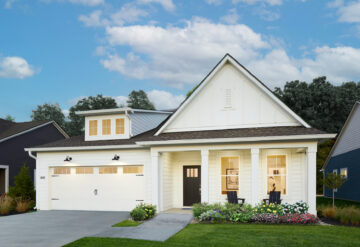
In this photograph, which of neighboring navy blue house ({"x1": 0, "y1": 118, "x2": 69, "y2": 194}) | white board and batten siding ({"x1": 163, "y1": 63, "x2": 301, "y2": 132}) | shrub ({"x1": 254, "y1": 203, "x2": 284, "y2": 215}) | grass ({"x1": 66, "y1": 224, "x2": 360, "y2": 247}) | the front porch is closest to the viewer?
grass ({"x1": 66, "y1": 224, "x2": 360, "y2": 247})

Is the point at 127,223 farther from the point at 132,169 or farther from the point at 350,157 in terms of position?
the point at 350,157

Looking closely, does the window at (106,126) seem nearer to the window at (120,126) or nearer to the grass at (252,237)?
the window at (120,126)

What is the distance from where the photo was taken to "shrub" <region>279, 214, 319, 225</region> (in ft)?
39.8

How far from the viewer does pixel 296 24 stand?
2167 cm

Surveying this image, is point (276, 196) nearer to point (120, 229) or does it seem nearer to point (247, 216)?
point (247, 216)

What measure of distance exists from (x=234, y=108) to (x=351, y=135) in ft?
39.8

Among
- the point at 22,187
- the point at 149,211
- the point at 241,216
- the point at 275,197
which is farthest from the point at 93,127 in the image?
the point at 275,197

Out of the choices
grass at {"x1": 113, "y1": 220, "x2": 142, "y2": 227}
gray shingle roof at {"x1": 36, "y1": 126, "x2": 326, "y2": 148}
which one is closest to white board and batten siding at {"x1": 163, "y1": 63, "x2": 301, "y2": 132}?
gray shingle roof at {"x1": 36, "y1": 126, "x2": 326, "y2": 148}

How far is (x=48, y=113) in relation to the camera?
179 feet

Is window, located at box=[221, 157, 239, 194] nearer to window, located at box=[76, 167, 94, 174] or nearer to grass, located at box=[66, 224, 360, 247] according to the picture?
grass, located at box=[66, 224, 360, 247]

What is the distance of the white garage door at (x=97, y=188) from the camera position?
16406 mm

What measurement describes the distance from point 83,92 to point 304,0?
2996 cm

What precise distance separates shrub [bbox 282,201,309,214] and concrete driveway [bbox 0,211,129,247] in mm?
6335

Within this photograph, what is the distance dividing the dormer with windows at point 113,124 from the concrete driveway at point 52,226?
3.94m
